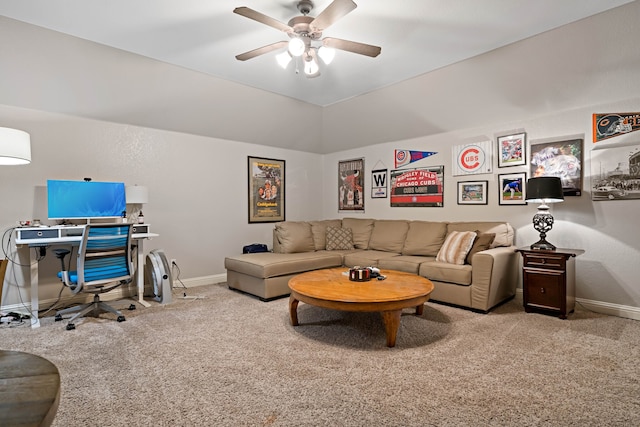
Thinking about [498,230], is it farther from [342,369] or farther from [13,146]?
[13,146]

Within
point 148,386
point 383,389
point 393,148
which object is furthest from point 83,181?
point 393,148

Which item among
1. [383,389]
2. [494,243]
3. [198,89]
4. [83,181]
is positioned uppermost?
[198,89]

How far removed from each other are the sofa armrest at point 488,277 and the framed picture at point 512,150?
3.82 feet

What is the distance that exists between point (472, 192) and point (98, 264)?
4479 mm

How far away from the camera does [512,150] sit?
4.21 meters

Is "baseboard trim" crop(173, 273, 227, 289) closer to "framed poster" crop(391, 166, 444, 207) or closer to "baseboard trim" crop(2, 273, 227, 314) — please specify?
"baseboard trim" crop(2, 273, 227, 314)

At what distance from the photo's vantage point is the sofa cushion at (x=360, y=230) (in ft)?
17.8

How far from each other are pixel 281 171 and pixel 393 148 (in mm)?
1953

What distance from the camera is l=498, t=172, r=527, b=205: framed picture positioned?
412cm

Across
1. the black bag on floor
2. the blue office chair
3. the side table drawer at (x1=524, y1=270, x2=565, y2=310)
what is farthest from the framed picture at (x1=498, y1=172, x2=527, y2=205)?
the blue office chair

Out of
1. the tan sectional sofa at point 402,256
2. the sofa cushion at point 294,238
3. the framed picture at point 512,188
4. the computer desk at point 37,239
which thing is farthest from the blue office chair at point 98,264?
the framed picture at point 512,188

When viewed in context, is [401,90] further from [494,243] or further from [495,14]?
[494,243]

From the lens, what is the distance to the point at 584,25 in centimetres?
313

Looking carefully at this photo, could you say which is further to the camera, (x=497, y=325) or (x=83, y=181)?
(x=83, y=181)
